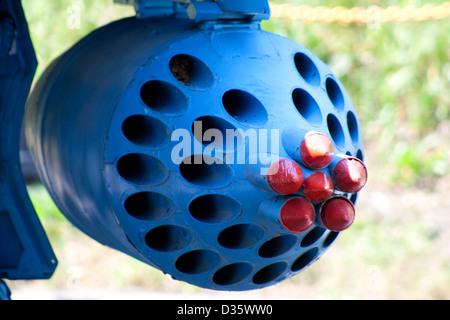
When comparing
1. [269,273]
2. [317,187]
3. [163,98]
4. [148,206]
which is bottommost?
[269,273]

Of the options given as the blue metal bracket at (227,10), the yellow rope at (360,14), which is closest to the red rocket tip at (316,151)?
the blue metal bracket at (227,10)

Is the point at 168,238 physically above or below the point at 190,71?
below

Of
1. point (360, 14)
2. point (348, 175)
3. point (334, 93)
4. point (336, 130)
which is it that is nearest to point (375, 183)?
point (360, 14)

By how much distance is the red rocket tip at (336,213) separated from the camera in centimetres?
148

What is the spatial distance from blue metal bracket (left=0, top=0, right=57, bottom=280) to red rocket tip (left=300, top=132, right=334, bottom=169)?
995mm

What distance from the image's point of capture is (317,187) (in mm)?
1459

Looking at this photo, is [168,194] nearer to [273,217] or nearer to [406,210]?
[273,217]

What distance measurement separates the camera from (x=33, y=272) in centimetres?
219

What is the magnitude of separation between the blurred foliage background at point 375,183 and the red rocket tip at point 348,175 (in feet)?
7.39

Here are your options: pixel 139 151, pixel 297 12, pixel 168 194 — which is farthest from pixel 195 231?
pixel 297 12

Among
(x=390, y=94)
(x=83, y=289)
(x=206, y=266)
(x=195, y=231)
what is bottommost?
(x=83, y=289)

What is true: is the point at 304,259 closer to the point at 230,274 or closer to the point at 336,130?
the point at 230,274

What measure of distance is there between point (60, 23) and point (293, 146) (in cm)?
431

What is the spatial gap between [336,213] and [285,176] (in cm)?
15
